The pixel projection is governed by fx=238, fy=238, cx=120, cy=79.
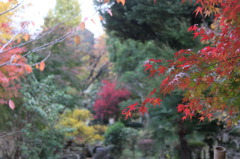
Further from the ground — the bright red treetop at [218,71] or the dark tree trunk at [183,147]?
the bright red treetop at [218,71]

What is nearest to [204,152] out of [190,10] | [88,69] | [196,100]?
[190,10]

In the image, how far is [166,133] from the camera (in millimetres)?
6512

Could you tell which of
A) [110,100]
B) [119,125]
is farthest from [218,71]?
[110,100]

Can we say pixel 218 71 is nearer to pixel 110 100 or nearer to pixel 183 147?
pixel 183 147

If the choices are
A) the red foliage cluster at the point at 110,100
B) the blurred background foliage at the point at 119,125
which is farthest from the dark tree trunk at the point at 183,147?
the red foliage cluster at the point at 110,100

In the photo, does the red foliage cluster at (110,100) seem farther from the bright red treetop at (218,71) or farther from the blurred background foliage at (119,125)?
the bright red treetop at (218,71)

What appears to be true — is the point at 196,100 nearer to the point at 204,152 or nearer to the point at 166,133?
the point at 166,133

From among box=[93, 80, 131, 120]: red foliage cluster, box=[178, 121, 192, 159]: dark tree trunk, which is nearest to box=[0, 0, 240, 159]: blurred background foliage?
box=[178, 121, 192, 159]: dark tree trunk

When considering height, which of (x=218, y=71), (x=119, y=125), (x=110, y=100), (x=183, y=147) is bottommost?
(x=183, y=147)

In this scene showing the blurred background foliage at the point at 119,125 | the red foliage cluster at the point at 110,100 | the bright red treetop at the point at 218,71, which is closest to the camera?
the bright red treetop at the point at 218,71

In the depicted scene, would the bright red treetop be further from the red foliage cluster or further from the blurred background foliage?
the red foliage cluster

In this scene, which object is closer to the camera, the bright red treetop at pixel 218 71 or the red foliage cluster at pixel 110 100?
the bright red treetop at pixel 218 71

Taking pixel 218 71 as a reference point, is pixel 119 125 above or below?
below

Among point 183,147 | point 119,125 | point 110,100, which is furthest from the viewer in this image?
point 110,100
